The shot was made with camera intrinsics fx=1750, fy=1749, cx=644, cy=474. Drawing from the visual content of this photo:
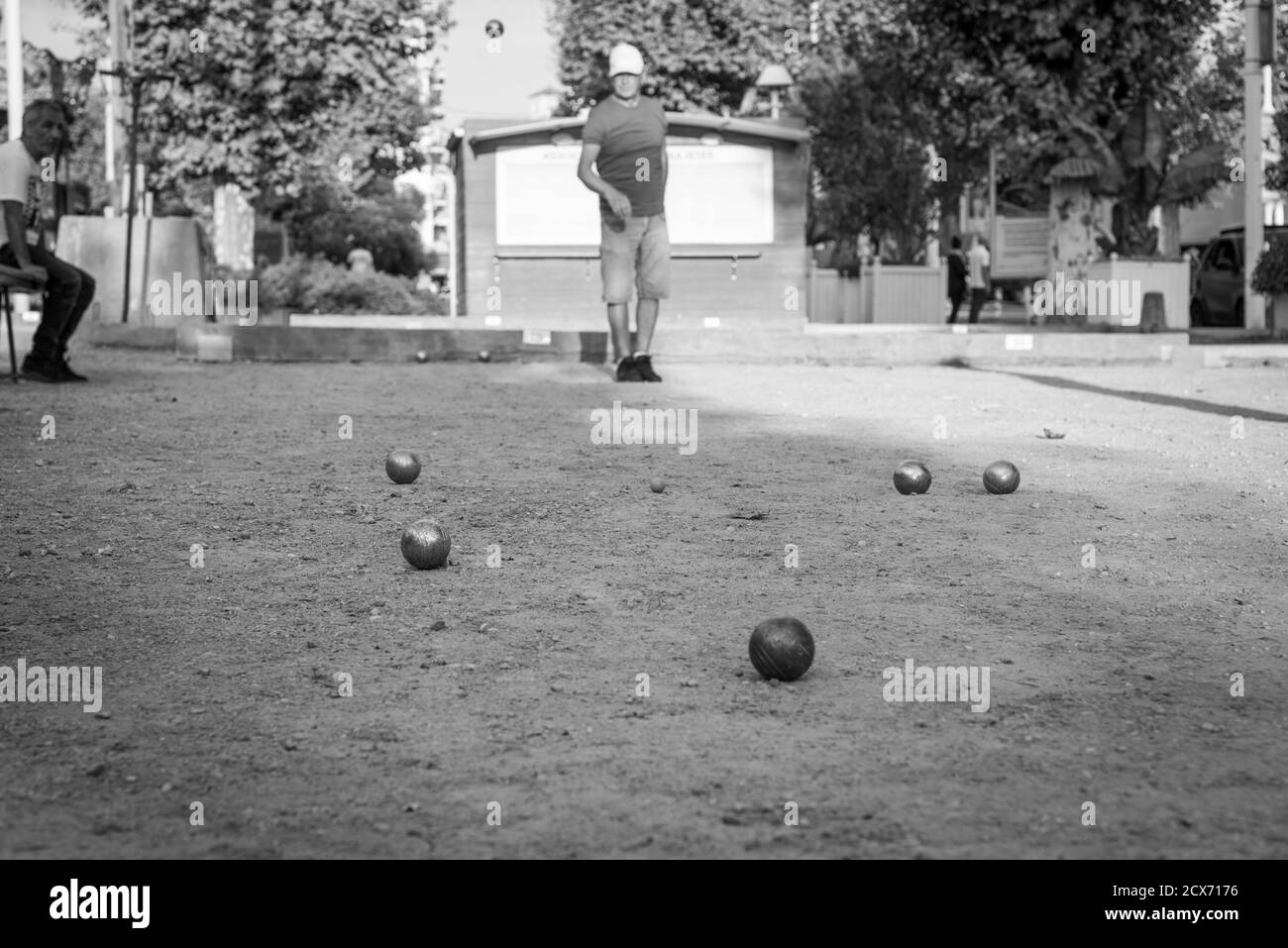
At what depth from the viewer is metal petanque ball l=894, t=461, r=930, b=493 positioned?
748cm

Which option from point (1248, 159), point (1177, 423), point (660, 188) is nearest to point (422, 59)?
point (1248, 159)

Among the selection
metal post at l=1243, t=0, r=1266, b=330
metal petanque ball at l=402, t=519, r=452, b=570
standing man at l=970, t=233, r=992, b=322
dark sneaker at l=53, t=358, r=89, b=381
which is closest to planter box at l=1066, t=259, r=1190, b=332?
metal post at l=1243, t=0, r=1266, b=330

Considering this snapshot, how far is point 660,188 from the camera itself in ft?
44.1

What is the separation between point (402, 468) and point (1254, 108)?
1980 cm

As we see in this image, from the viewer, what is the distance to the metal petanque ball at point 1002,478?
7523 millimetres

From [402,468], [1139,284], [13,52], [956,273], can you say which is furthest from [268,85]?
[402,468]

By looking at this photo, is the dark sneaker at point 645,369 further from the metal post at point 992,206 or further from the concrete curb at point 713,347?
the metal post at point 992,206

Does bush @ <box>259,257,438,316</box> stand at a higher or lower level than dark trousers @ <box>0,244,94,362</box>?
higher

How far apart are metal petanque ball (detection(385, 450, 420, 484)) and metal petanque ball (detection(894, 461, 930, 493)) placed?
2.14 metres

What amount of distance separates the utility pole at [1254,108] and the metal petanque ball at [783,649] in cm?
2141

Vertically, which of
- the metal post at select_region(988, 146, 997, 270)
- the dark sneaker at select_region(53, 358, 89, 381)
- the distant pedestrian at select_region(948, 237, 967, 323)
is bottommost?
the dark sneaker at select_region(53, 358, 89, 381)

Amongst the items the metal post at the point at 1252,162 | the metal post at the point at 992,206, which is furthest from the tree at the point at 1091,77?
the metal post at the point at 992,206

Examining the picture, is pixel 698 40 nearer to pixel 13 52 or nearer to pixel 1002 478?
pixel 13 52

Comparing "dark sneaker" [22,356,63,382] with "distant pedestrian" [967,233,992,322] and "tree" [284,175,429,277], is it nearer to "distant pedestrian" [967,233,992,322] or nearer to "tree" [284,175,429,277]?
"distant pedestrian" [967,233,992,322]
